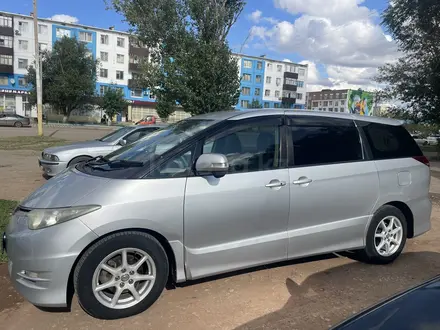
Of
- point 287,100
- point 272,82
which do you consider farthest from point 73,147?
point 287,100

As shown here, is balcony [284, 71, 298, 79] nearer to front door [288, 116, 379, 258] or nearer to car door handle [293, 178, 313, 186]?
front door [288, 116, 379, 258]

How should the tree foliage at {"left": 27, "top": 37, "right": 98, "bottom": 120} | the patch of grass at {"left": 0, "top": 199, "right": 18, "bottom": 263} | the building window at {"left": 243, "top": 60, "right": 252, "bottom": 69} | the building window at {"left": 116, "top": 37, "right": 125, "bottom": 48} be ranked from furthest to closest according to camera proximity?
the building window at {"left": 243, "top": 60, "right": 252, "bottom": 69} → the building window at {"left": 116, "top": 37, "right": 125, "bottom": 48} → the tree foliage at {"left": 27, "top": 37, "right": 98, "bottom": 120} → the patch of grass at {"left": 0, "top": 199, "right": 18, "bottom": 263}

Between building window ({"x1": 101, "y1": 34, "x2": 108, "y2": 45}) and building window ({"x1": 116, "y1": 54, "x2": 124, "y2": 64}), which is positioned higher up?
building window ({"x1": 101, "y1": 34, "x2": 108, "y2": 45})

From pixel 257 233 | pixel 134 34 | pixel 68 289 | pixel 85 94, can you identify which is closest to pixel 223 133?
pixel 257 233

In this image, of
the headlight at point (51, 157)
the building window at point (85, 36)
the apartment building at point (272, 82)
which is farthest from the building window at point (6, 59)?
the headlight at point (51, 157)

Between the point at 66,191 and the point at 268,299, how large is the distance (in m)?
2.05

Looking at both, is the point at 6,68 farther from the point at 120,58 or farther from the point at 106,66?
the point at 120,58

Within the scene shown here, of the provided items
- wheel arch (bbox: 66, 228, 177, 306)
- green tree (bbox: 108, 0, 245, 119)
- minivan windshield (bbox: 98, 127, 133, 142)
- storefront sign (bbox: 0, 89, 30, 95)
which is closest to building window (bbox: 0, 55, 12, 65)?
storefront sign (bbox: 0, 89, 30, 95)

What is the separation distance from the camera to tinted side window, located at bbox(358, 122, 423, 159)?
14.2 feet

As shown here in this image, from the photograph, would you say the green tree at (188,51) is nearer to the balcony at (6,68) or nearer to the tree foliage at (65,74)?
the tree foliage at (65,74)

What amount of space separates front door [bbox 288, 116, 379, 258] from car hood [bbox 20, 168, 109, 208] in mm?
1872

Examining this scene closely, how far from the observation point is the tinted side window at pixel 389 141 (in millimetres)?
4324

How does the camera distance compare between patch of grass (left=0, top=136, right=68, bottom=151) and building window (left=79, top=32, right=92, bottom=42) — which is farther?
building window (left=79, top=32, right=92, bottom=42)

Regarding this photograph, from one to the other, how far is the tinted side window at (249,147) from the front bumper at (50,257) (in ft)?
4.35
